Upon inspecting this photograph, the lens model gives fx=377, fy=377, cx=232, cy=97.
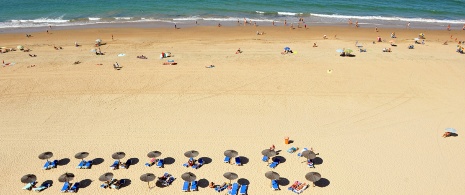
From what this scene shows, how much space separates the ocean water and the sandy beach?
12.6 metres

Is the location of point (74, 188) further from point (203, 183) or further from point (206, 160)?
A: point (206, 160)

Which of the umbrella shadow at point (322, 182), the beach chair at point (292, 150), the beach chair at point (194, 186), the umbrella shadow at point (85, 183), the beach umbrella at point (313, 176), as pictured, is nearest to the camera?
the beach umbrella at point (313, 176)

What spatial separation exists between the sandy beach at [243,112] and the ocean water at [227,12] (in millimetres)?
12568

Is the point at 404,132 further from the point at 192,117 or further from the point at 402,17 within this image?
the point at 402,17

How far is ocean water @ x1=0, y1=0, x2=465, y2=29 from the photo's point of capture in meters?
55.1

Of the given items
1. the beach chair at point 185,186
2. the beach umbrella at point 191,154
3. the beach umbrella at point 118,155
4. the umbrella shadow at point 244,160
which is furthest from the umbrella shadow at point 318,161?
the beach umbrella at point 118,155

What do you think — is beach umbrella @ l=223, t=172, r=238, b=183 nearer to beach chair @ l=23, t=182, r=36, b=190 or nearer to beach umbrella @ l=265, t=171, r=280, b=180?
beach umbrella @ l=265, t=171, r=280, b=180

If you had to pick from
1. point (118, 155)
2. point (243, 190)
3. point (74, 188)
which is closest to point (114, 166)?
point (118, 155)

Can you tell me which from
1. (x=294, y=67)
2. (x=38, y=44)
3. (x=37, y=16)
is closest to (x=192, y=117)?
(x=294, y=67)

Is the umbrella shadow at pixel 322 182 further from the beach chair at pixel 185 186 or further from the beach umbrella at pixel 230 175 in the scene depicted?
the beach chair at pixel 185 186

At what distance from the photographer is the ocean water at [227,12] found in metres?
55.1

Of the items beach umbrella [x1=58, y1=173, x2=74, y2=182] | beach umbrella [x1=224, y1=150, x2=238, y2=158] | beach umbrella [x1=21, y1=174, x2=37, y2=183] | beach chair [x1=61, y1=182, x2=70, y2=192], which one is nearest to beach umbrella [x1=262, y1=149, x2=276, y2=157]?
beach umbrella [x1=224, y1=150, x2=238, y2=158]

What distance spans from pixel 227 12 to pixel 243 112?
34.6 m

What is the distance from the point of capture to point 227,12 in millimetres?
59125
